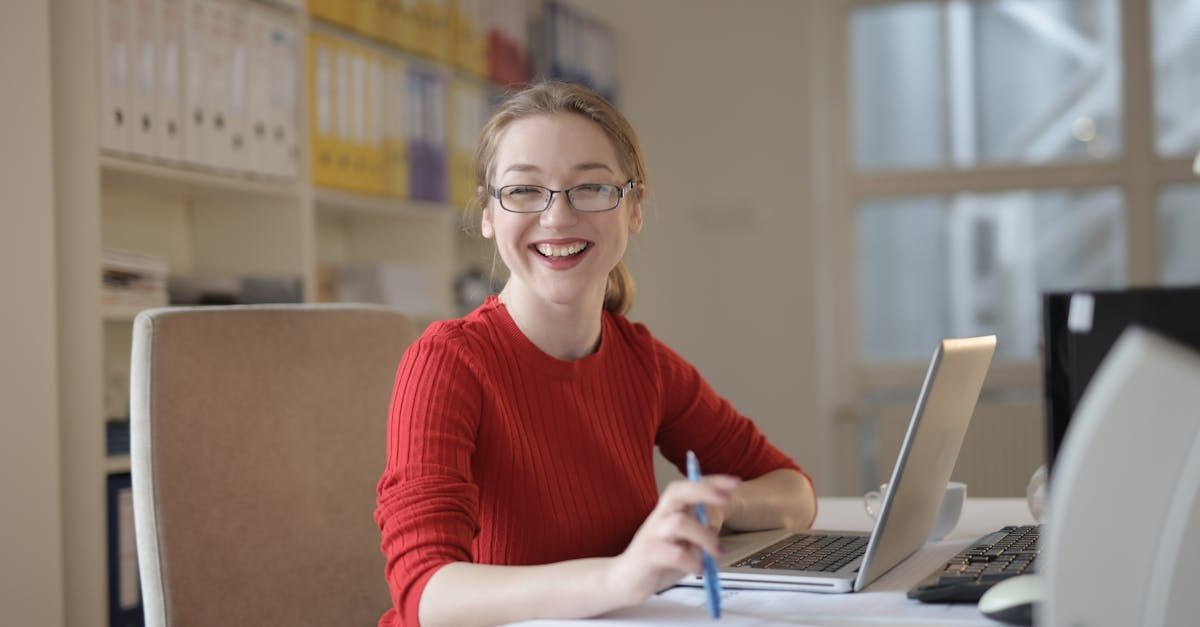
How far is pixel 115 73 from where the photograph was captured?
2.35 metres

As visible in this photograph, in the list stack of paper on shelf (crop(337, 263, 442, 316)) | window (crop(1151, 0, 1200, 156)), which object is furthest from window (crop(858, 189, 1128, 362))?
stack of paper on shelf (crop(337, 263, 442, 316))

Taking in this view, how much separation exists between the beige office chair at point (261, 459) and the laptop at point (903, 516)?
1.80 feet

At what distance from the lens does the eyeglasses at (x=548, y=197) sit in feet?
4.76

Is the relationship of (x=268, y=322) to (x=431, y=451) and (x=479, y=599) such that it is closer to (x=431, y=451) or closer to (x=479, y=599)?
(x=431, y=451)

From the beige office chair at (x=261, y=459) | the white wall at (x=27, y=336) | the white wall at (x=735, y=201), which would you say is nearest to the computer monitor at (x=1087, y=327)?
the beige office chair at (x=261, y=459)

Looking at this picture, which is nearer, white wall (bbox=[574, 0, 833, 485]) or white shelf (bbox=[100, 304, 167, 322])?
white shelf (bbox=[100, 304, 167, 322])

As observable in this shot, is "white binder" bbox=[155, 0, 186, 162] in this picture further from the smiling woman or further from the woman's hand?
the woman's hand

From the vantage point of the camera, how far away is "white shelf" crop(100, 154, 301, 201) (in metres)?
2.42

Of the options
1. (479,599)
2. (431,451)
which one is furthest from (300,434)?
(479,599)

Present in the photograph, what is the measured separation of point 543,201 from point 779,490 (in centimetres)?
50

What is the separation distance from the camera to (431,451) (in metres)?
1.26

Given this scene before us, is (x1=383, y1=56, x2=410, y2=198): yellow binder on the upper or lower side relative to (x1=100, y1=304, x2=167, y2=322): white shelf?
upper

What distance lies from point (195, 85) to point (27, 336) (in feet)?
2.27

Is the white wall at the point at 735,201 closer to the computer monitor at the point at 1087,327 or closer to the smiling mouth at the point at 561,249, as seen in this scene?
the smiling mouth at the point at 561,249
